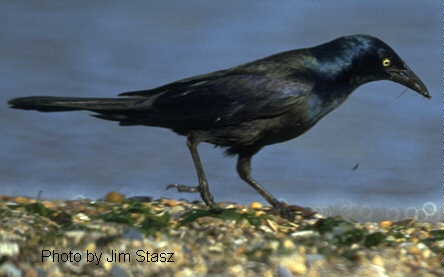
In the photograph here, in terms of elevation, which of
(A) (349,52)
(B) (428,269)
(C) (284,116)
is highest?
Result: (A) (349,52)

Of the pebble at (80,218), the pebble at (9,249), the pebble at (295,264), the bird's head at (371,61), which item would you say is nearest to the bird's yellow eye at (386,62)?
the bird's head at (371,61)

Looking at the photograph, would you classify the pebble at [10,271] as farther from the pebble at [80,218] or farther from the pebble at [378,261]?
the pebble at [378,261]

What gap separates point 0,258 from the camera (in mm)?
4922

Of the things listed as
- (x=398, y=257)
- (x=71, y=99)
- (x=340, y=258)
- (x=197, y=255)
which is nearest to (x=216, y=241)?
(x=197, y=255)

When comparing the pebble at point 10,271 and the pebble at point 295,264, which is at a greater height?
the pebble at point 10,271

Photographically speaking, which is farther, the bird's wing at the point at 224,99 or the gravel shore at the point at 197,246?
the bird's wing at the point at 224,99

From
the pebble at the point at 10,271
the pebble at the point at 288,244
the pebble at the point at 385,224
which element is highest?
the pebble at the point at 385,224

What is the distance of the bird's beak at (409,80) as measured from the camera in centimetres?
735

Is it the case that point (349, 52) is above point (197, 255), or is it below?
above

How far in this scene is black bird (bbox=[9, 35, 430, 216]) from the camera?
6711 millimetres

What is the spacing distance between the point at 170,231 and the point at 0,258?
1177 mm

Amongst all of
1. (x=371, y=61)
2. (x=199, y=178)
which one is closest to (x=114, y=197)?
(x=199, y=178)

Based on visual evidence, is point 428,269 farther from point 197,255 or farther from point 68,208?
point 68,208

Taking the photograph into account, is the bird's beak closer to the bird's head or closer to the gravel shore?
the bird's head
